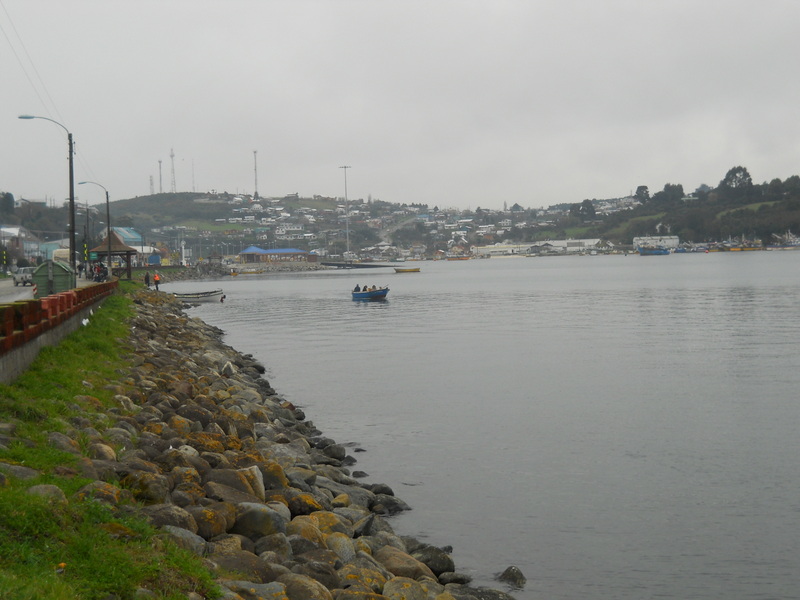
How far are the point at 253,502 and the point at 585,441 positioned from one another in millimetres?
10927

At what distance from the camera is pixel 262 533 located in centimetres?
964

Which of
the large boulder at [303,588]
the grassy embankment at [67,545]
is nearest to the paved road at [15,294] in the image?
the grassy embankment at [67,545]

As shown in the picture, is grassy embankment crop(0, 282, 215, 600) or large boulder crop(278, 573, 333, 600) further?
large boulder crop(278, 573, 333, 600)

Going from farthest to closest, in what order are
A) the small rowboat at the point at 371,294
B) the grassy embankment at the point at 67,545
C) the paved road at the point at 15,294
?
the small rowboat at the point at 371,294, the paved road at the point at 15,294, the grassy embankment at the point at 67,545

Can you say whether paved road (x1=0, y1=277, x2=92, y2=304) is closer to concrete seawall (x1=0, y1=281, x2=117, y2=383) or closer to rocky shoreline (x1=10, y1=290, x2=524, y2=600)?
concrete seawall (x1=0, y1=281, x2=117, y2=383)

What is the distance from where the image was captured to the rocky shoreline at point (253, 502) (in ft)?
27.7

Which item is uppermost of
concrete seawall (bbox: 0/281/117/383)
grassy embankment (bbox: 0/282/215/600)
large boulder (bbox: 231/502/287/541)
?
concrete seawall (bbox: 0/281/117/383)

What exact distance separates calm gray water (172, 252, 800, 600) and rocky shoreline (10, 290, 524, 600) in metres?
1.09

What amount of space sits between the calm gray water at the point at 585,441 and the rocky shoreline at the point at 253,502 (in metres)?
1.09

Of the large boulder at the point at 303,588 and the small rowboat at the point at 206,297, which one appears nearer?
the large boulder at the point at 303,588

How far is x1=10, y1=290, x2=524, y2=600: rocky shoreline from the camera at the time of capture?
332 inches

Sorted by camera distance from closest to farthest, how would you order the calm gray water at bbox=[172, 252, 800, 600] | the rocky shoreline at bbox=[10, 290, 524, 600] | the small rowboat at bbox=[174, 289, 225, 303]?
the rocky shoreline at bbox=[10, 290, 524, 600], the calm gray water at bbox=[172, 252, 800, 600], the small rowboat at bbox=[174, 289, 225, 303]

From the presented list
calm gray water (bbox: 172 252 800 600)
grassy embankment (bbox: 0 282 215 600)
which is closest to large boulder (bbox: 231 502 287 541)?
grassy embankment (bbox: 0 282 215 600)

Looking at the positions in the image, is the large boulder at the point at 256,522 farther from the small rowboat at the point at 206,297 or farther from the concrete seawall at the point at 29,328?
the small rowboat at the point at 206,297
